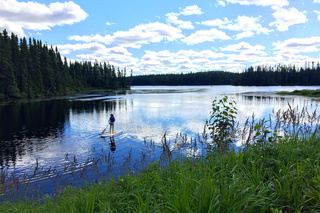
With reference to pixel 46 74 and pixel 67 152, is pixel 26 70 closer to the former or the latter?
pixel 46 74

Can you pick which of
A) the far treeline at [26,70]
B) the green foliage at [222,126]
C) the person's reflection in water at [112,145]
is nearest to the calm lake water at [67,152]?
the person's reflection in water at [112,145]

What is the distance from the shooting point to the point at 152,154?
47.4ft

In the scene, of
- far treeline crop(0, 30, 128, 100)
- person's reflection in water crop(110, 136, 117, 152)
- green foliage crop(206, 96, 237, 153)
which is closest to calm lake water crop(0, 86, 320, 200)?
person's reflection in water crop(110, 136, 117, 152)

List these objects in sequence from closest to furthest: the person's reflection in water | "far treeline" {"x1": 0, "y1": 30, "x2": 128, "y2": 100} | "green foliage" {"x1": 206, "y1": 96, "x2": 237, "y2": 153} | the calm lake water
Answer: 1. "green foliage" {"x1": 206, "y1": 96, "x2": 237, "y2": 153}
2. the calm lake water
3. the person's reflection in water
4. "far treeline" {"x1": 0, "y1": 30, "x2": 128, "y2": 100}

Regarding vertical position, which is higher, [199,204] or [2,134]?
[199,204]

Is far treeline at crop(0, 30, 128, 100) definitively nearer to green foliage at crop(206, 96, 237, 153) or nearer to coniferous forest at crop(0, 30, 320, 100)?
coniferous forest at crop(0, 30, 320, 100)

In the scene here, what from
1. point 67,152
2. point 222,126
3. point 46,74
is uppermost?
point 46,74

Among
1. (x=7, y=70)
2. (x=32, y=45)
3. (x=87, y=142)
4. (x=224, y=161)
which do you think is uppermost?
(x=32, y=45)

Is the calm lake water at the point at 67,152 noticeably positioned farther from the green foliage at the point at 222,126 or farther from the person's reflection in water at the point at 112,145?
the green foliage at the point at 222,126

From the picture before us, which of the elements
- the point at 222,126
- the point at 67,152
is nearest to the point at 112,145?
the point at 67,152

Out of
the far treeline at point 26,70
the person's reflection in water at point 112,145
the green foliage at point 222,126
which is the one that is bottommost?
the person's reflection in water at point 112,145

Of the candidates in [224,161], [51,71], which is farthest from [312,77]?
[224,161]

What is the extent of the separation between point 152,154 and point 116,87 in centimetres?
14956

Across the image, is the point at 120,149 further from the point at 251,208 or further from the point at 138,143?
the point at 251,208
